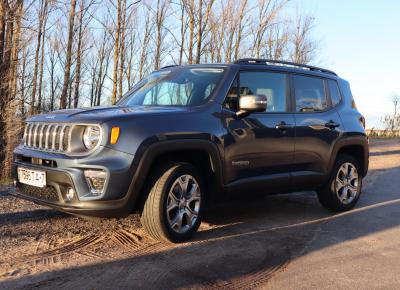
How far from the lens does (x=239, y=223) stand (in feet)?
18.9

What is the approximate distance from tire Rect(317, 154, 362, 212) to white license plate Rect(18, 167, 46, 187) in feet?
12.5

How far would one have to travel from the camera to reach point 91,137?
4.26m

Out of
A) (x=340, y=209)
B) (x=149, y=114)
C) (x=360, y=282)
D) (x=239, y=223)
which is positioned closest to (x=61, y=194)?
(x=149, y=114)

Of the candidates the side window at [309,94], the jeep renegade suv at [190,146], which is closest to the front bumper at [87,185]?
the jeep renegade suv at [190,146]

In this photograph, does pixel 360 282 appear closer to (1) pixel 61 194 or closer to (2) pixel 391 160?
(1) pixel 61 194

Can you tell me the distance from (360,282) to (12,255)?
9.88ft

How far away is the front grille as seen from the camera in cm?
443

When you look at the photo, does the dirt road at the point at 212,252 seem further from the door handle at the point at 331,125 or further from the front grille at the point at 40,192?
the door handle at the point at 331,125

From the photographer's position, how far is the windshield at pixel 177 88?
204 inches

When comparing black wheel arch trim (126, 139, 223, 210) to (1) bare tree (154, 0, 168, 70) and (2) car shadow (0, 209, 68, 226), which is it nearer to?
(2) car shadow (0, 209, 68, 226)

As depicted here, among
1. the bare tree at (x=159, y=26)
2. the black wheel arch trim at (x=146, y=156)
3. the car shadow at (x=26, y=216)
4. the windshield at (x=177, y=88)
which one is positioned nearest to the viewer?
→ the black wheel arch trim at (x=146, y=156)

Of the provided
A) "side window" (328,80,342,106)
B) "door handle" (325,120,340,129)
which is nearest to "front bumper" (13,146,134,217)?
"door handle" (325,120,340,129)

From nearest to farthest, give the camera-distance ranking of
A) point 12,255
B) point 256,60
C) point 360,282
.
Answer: point 360,282 → point 12,255 → point 256,60

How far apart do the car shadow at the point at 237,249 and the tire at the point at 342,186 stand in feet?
0.50
